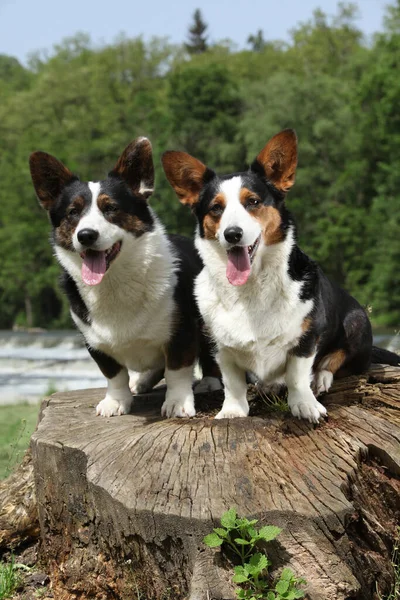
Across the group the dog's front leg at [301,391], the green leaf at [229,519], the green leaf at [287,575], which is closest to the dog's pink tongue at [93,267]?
the dog's front leg at [301,391]

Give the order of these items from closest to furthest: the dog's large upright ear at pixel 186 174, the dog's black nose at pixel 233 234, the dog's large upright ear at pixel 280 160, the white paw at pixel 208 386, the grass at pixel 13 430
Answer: the dog's black nose at pixel 233 234 < the dog's large upright ear at pixel 280 160 < the dog's large upright ear at pixel 186 174 < the white paw at pixel 208 386 < the grass at pixel 13 430

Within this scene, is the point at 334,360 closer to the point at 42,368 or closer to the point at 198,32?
the point at 42,368

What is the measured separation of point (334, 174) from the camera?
2952cm

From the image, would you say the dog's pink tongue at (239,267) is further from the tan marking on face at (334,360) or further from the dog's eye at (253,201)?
the tan marking on face at (334,360)

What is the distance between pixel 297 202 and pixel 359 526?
1030 inches

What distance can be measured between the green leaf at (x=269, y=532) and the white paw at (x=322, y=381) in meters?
1.47

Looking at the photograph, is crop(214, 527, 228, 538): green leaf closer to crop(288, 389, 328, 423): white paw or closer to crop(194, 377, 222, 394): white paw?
crop(288, 389, 328, 423): white paw

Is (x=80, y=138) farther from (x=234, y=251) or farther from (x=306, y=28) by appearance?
(x=234, y=251)

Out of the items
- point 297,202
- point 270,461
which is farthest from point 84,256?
point 297,202

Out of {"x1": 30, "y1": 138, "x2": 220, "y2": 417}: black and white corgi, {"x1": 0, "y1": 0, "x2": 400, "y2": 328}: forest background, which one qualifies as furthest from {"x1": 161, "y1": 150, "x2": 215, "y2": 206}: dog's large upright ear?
{"x1": 0, "y1": 0, "x2": 400, "y2": 328}: forest background

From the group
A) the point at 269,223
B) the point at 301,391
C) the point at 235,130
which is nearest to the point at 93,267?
the point at 269,223

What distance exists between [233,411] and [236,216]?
43.6 inches

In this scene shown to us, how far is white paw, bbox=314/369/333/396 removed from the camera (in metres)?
4.23

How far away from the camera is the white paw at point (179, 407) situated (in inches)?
163
